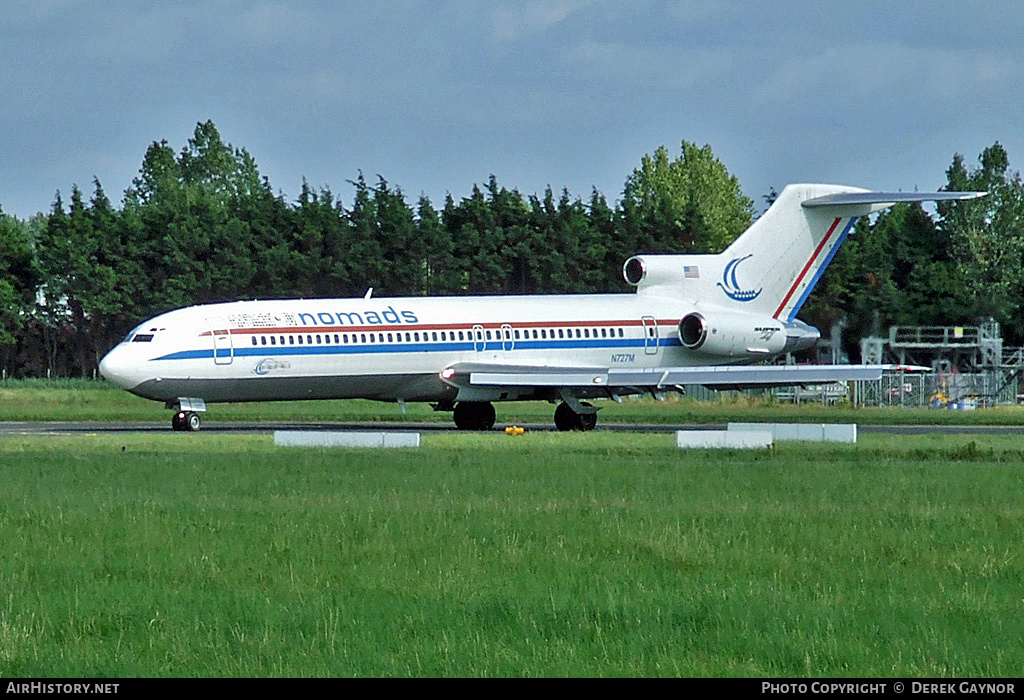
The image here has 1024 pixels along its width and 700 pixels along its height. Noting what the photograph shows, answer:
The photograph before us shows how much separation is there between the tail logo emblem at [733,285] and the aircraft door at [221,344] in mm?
15006

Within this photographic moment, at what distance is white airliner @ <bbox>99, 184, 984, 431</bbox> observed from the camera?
1501 inches

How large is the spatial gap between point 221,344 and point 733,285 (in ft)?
51.3

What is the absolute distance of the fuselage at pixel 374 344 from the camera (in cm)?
3762

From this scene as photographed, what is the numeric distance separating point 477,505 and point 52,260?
66.1 meters

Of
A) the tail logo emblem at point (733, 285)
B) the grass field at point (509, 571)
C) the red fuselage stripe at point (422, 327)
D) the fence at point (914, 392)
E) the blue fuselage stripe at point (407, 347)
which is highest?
the tail logo emblem at point (733, 285)

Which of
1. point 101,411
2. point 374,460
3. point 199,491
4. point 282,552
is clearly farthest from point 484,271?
point 282,552

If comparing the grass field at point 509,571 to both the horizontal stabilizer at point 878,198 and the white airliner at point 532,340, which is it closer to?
the white airliner at point 532,340

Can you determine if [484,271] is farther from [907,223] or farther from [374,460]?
[374,460]

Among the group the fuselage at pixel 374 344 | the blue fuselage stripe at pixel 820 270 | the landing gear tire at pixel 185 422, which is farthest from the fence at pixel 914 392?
the landing gear tire at pixel 185 422

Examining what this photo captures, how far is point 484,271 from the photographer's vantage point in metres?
84.1

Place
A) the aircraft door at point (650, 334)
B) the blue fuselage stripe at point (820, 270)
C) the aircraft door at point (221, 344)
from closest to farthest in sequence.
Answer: the aircraft door at point (221, 344), the aircraft door at point (650, 334), the blue fuselage stripe at point (820, 270)

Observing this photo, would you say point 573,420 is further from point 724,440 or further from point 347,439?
point 347,439

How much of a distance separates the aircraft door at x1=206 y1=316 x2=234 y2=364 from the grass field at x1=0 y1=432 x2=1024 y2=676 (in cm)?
1242

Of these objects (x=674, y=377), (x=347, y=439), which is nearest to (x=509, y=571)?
(x=347, y=439)
